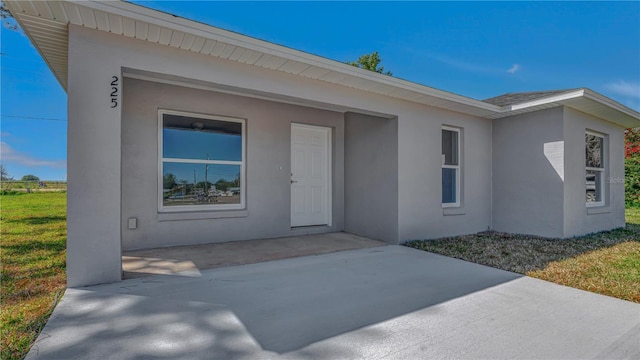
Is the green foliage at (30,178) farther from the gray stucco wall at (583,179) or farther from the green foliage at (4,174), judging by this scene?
the gray stucco wall at (583,179)

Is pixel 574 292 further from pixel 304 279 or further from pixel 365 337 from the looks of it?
pixel 304 279

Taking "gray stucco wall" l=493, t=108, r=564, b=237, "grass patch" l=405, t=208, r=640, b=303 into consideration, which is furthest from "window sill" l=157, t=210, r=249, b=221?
"gray stucco wall" l=493, t=108, r=564, b=237

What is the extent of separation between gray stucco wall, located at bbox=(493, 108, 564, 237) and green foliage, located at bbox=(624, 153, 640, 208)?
350 inches

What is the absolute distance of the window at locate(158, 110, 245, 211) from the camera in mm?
5023

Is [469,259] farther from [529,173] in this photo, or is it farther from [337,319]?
[529,173]

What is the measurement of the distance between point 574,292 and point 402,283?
1694 mm

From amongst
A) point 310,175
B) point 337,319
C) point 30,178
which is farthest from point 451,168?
point 30,178

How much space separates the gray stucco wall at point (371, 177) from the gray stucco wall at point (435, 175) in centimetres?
16

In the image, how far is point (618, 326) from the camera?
2328 millimetres

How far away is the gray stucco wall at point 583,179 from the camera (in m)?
5.89

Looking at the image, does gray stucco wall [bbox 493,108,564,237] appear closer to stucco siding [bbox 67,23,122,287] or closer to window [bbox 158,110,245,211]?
window [bbox 158,110,245,211]

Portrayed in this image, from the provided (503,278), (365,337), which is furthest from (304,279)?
(503,278)

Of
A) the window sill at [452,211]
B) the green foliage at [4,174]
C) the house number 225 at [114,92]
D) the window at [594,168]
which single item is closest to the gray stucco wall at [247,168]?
the house number 225 at [114,92]

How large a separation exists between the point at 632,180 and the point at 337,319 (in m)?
15.5
